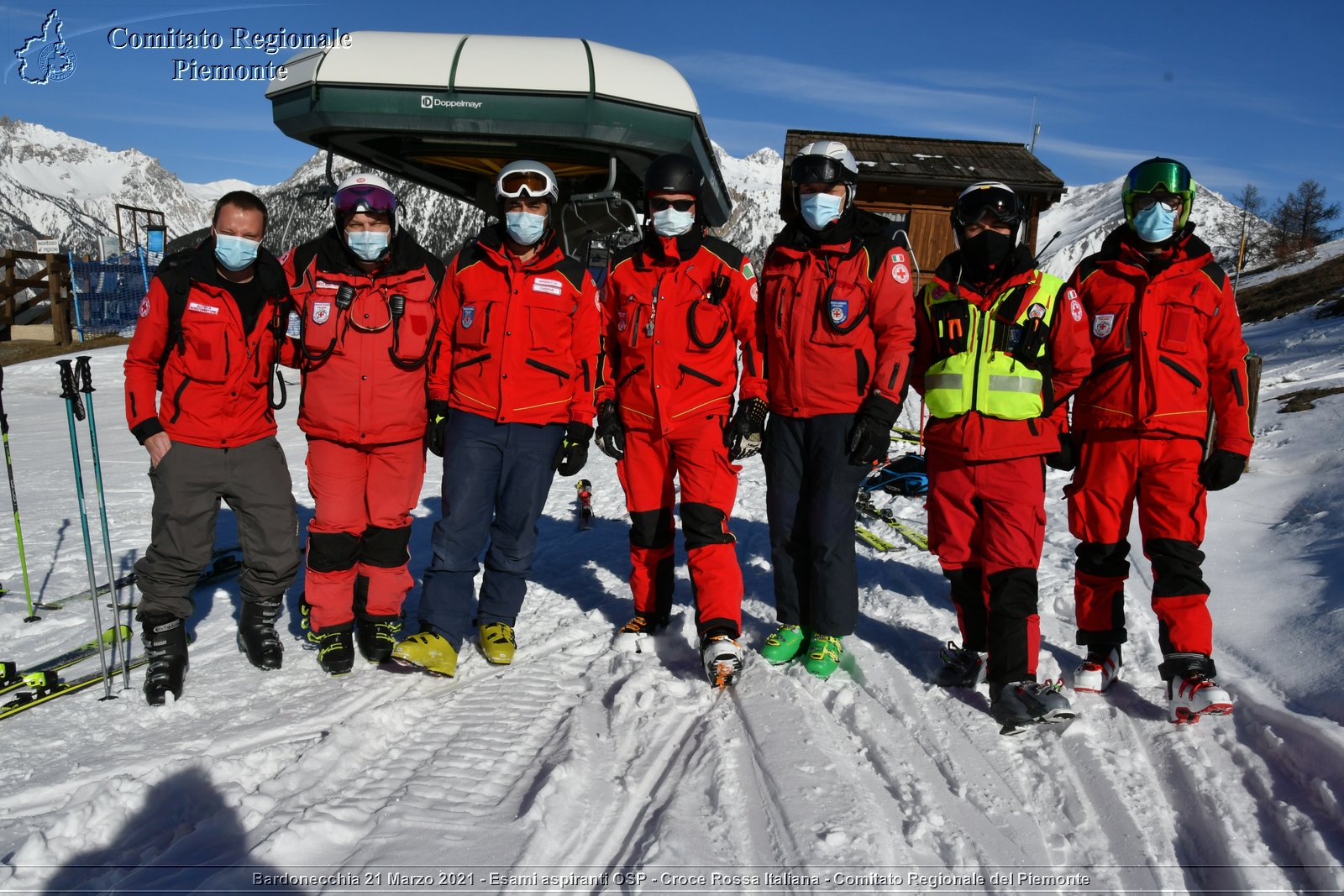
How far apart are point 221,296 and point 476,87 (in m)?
4.21

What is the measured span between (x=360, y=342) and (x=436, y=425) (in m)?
0.43

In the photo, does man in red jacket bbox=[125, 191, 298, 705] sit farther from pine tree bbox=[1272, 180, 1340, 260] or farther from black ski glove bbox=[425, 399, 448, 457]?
pine tree bbox=[1272, 180, 1340, 260]

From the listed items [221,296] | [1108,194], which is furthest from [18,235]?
[221,296]

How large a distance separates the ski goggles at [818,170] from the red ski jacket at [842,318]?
17 centimetres

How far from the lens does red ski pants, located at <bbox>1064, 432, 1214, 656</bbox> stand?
9.61 ft

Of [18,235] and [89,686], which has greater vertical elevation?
[18,235]

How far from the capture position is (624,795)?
7.85 feet

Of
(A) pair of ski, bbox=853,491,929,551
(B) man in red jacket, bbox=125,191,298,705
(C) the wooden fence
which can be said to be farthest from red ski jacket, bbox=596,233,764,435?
(C) the wooden fence

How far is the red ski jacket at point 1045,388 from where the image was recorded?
117 inches

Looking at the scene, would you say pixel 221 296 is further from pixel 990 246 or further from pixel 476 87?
pixel 476 87

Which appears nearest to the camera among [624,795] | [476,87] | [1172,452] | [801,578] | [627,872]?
[627,872]

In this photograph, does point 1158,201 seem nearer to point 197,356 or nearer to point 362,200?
point 362,200

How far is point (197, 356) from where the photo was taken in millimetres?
3125

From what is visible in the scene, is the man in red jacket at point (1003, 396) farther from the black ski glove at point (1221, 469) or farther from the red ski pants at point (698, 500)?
the red ski pants at point (698, 500)
